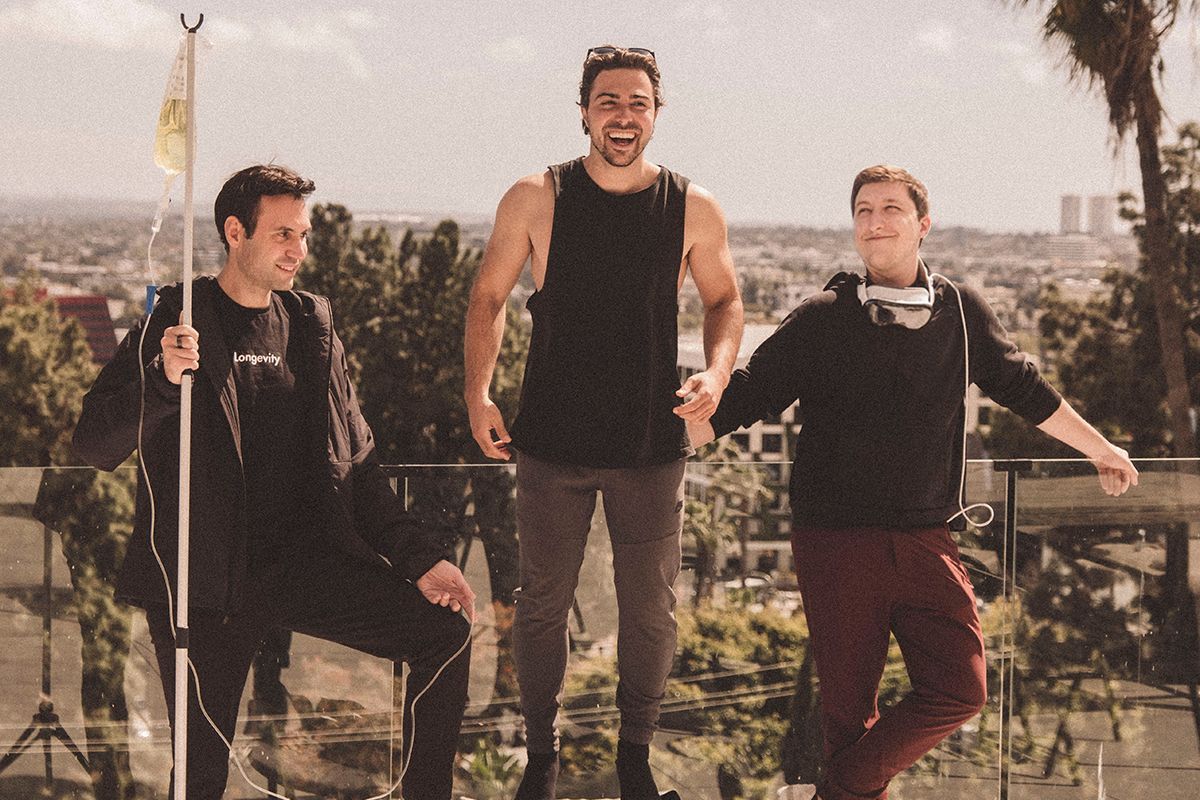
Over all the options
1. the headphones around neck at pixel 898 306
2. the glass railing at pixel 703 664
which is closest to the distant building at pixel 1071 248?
the glass railing at pixel 703 664

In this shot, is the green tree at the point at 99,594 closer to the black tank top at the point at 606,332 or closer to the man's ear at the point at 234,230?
the man's ear at the point at 234,230

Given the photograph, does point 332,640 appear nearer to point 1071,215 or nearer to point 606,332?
point 606,332

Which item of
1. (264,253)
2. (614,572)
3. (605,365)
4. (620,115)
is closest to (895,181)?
(620,115)

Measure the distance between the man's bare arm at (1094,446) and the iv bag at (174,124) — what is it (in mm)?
1898

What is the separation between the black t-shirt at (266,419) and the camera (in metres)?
2.69

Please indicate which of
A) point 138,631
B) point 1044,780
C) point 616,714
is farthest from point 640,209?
point 1044,780

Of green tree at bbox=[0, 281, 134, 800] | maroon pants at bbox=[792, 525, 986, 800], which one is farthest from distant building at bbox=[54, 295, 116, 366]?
maroon pants at bbox=[792, 525, 986, 800]

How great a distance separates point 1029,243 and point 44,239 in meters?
38.2

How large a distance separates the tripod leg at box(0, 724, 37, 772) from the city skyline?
67169 millimetres

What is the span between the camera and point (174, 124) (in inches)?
104

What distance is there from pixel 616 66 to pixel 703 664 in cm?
Answer: 161

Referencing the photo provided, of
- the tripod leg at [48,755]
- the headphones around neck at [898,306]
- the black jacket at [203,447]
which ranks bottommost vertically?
the tripod leg at [48,755]

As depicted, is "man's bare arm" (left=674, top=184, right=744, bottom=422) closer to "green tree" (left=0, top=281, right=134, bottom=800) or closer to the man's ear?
the man's ear

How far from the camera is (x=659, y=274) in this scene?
9.09 feet
